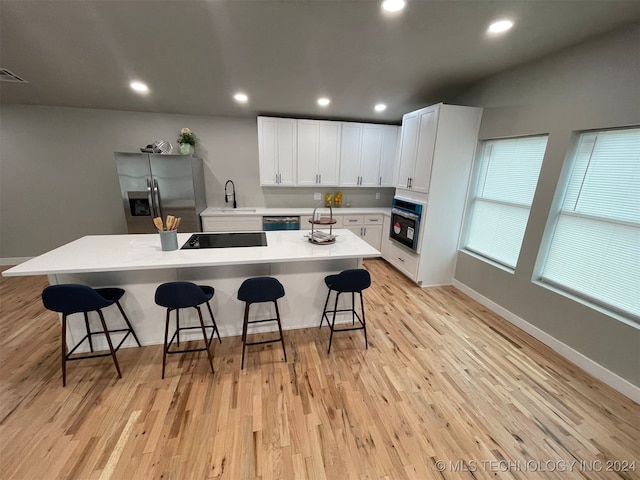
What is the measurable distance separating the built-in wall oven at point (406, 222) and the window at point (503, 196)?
2.32 ft

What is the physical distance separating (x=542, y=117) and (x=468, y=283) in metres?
2.09

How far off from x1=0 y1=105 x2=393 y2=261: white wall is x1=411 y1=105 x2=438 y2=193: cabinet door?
9.31 feet

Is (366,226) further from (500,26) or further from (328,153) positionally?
(500,26)

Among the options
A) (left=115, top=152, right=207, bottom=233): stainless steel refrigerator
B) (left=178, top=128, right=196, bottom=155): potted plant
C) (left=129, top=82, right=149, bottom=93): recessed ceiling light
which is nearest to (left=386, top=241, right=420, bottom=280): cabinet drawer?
(left=115, top=152, right=207, bottom=233): stainless steel refrigerator

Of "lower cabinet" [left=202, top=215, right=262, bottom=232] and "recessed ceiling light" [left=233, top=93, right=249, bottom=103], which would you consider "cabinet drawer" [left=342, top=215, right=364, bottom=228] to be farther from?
"recessed ceiling light" [left=233, top=93, right=249, bottom=103]

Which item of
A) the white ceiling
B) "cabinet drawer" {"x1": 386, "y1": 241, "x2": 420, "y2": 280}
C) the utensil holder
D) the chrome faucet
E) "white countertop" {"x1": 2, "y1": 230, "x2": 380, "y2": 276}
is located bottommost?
"cabinet drawer" {"x1": 386, "y1": 241, "x2": 420, "y2": 280}

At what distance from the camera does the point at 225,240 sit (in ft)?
8.32

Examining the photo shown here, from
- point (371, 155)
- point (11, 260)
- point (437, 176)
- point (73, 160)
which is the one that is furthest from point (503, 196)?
point (11, 260)

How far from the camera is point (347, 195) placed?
5.12 metres

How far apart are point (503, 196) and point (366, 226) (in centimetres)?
215

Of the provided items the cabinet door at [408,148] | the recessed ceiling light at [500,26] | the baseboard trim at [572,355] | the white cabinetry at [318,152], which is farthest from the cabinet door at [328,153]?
the baseboard trim at [572,355]

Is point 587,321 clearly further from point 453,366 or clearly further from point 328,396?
point 328,396

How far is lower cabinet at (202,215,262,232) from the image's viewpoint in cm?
412

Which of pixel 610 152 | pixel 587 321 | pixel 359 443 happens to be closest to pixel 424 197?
pixel 610 152
